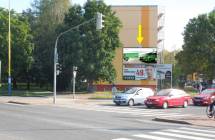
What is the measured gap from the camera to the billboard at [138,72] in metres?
76.8

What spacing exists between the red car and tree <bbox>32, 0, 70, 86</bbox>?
34945 millimetres

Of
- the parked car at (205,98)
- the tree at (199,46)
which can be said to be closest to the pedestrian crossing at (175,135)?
the parked car at (205,98)

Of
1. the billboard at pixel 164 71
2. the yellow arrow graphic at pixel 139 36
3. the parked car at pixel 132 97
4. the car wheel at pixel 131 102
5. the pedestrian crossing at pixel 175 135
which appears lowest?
the pedestrian crossing at pixel 175 135

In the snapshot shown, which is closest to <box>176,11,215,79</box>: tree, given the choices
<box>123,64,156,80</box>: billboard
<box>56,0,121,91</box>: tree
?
<box>123,64,156,80</box>: billboard

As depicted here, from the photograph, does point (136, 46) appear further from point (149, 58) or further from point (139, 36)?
point (149, 58)

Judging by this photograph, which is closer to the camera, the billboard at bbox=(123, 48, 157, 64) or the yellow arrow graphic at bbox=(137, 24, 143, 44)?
the billboard at bbox=(123, 48, 157, 64)

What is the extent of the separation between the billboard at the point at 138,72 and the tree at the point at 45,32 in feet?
36.5

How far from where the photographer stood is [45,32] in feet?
266

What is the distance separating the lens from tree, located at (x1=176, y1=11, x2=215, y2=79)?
3120 inches

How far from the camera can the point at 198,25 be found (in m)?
81.9

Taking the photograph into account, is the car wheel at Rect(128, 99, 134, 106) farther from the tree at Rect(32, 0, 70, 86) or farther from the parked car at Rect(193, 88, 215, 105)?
the tree at Rect(32, 0, 70, 86)

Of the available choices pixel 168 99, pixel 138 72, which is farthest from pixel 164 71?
pixel 168 99

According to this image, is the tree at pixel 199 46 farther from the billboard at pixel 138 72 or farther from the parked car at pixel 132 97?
the parked car at pixel 132 97

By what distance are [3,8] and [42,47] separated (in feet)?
26.5
